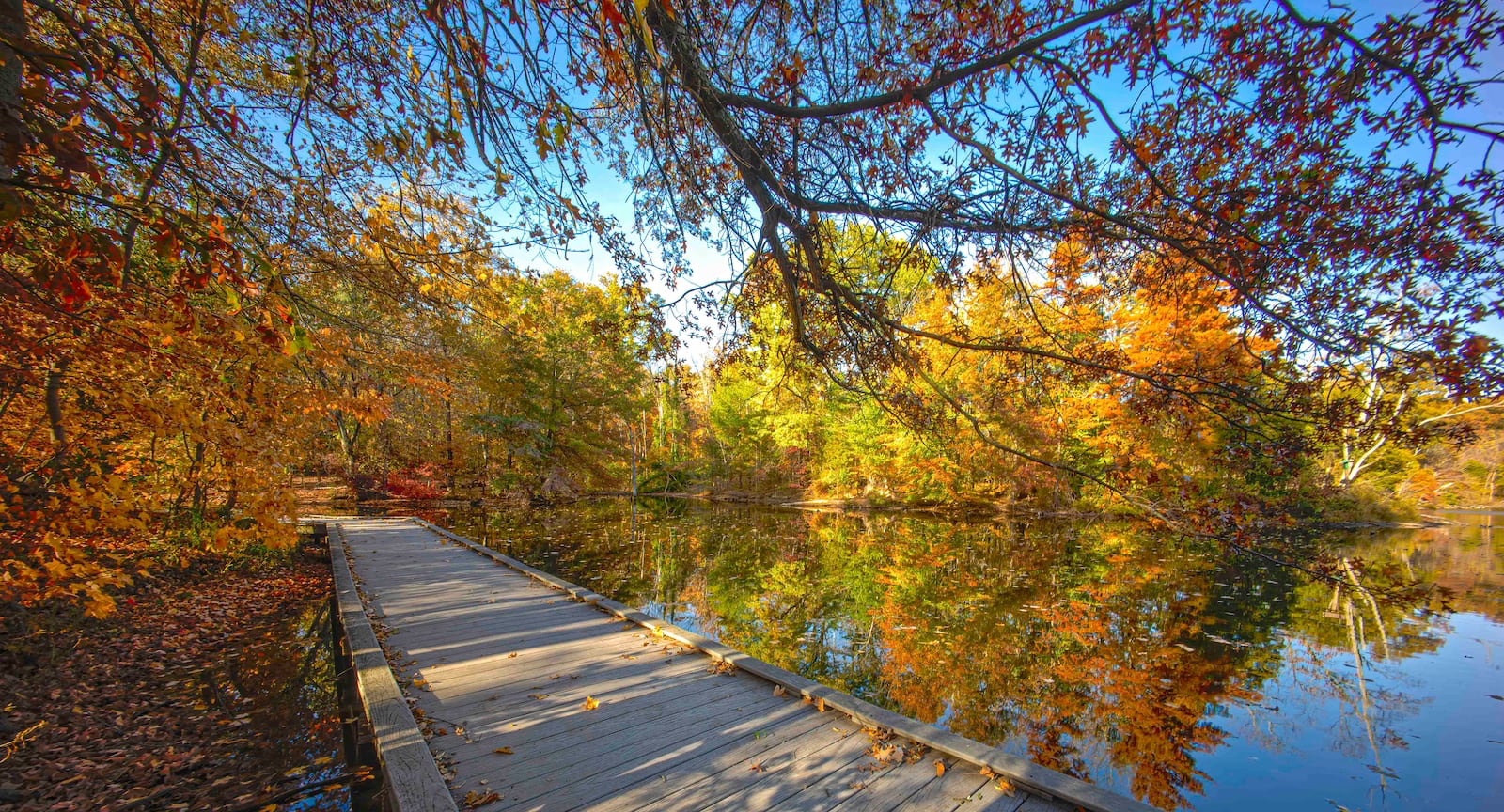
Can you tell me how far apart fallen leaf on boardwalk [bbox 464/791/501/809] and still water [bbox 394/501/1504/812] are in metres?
3.64

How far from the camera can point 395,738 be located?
9.18 feet

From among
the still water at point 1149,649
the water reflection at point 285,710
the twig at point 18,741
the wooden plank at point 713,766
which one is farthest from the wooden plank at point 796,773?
the twig at point 18,741

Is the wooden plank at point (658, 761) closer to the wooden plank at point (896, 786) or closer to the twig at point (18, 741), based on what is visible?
the wooden plank at point (896, 786)

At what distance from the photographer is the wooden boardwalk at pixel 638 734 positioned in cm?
254

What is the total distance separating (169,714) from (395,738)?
3.02 m

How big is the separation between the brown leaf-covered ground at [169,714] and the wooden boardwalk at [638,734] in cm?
75

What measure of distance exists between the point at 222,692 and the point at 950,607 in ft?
27.8

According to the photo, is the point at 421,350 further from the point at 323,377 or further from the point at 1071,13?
the point at 1071,13

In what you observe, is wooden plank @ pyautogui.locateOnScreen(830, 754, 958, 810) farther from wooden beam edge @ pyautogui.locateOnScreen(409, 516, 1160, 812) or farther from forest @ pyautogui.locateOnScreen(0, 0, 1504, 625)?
forest @ pyautogui.locateOnScreen(0, 0, 1504, 625)

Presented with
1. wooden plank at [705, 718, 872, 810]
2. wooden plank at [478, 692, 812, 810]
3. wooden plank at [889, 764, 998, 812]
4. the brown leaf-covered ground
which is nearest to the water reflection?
the brown leaf-covered ground

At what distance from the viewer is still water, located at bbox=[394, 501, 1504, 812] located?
13.7 feet

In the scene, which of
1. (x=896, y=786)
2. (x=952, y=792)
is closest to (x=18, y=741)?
(x=896, y=786)

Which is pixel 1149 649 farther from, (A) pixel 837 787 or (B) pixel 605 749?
(B) pixel 605 749

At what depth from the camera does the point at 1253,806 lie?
378 cm
